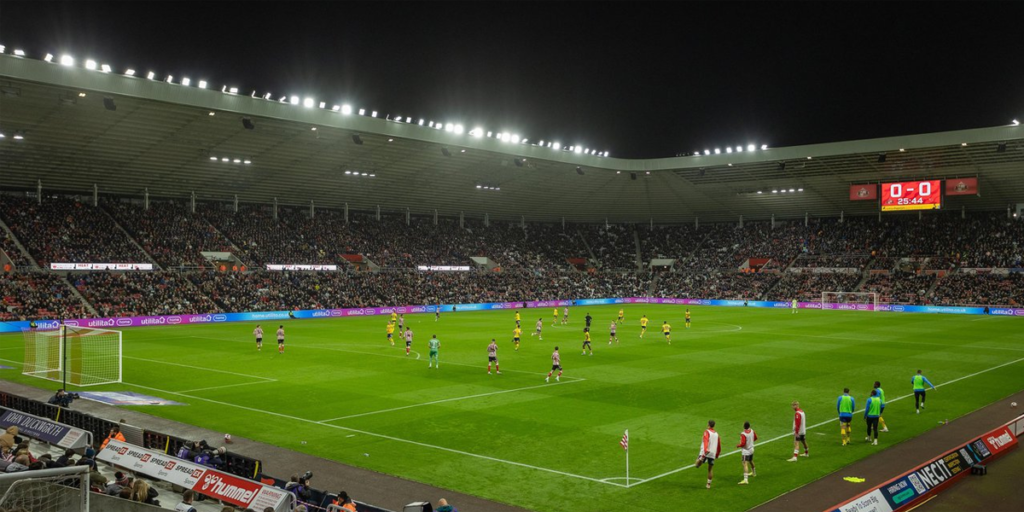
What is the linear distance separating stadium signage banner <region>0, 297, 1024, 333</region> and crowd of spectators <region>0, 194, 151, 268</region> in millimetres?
8596

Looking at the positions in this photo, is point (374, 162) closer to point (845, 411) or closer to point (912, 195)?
point (912, 195)

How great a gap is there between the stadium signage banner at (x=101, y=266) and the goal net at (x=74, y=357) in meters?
22.8

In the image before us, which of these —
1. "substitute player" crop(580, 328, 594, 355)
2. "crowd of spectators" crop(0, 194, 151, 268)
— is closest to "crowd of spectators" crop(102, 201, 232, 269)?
"crowd of spectators" crop(0, 194, 151, 268)

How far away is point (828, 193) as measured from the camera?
264 ft

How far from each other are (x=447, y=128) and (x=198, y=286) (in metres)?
25.1

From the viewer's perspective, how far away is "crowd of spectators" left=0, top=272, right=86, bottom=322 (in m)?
48.9

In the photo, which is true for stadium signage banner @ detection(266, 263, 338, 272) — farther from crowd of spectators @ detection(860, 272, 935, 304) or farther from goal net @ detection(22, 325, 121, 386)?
crowd of spectators @ detection(860, 272, 935, 304)

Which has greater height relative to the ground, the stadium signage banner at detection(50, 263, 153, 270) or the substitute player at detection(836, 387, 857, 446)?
the stadium signage banner at detection(50, 263, 153, 270)

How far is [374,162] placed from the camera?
6328 cm

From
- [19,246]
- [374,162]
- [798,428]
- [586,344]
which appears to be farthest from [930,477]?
[19,246]

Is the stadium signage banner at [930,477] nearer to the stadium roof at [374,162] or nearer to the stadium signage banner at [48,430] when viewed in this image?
the stadium signage banner at [48,430]

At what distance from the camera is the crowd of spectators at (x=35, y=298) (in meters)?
48.9

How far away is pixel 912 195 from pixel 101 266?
6849 cm

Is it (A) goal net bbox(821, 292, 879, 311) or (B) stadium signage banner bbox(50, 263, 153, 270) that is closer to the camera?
(B) stadium signage banner bbox(50, 263, 153, 270)
